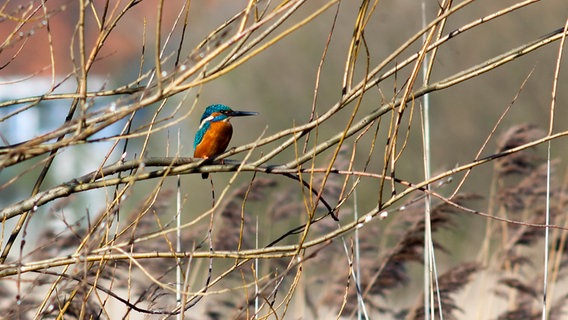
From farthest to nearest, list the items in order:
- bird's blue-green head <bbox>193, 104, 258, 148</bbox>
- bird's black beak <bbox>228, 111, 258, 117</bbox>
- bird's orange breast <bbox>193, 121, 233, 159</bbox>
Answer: bird's blue-green head <bbox>193, 104, 258, 148</bbox>, bird's orange breast <bbox>193, 121, 233, 159</bbox>, bird's black beak <bbox>228, 111, 258, 117</bbox>

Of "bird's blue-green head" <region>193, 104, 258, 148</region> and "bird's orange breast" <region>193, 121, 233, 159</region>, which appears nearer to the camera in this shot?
"bird's orange breast" <region>193, 121, 233, 159</region>

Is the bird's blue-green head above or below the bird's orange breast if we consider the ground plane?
above

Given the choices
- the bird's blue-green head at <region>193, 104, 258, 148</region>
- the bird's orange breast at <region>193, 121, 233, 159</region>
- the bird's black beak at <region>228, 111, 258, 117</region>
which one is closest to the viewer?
the bird's black beak at <region>228, 111, 258, 117</region>

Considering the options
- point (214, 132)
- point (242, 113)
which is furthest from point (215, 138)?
point (242, 113)

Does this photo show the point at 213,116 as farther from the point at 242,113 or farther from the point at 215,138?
the point at 242,113

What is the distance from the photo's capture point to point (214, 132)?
3828 millimetres

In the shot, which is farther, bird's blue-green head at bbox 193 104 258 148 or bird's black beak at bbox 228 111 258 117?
bird's blue-green head at bbox 193 104 258 148

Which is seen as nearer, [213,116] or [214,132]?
[214,132]

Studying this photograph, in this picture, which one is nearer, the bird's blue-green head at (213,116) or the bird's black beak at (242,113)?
the bird's black beak at (242,113)

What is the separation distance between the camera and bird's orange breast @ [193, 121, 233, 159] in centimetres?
381

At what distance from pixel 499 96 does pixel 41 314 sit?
9.35 metres

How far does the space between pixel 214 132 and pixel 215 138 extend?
3 cm

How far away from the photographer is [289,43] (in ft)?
34.7

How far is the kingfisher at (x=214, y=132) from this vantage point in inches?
150
